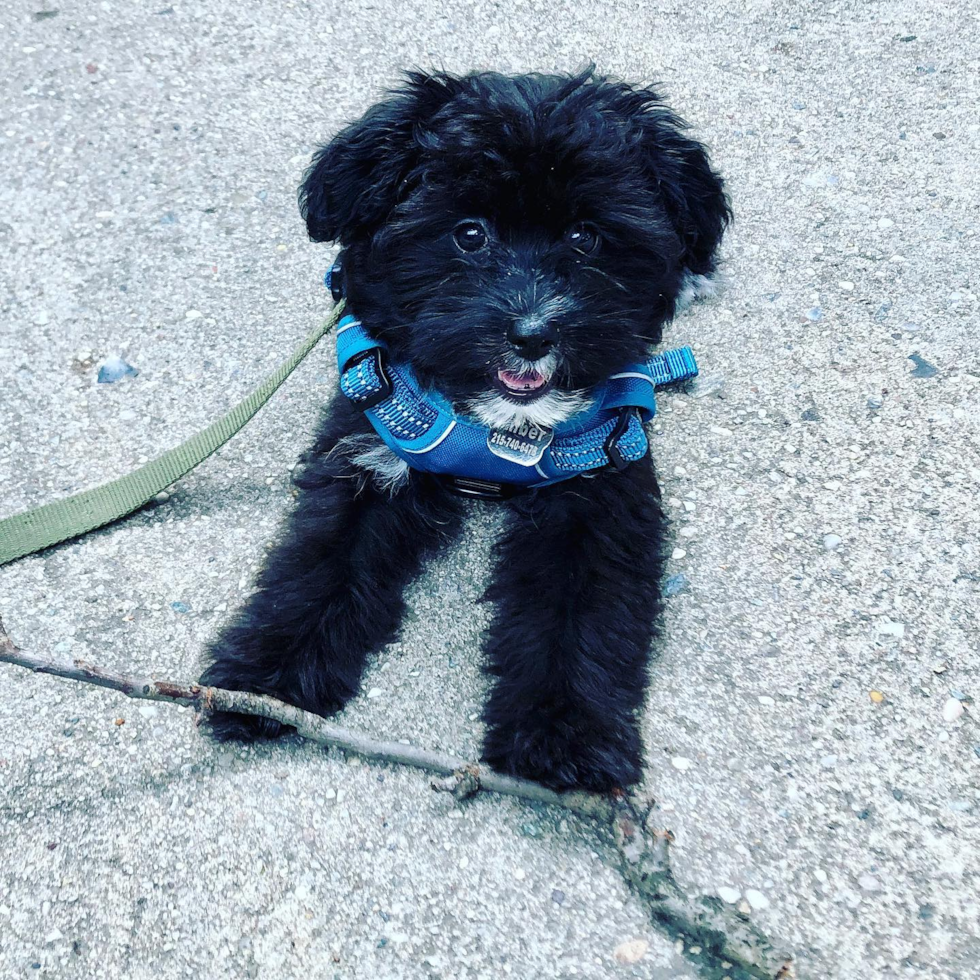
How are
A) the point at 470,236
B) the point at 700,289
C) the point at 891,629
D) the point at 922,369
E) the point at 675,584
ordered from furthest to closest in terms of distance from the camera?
the point at 700,289 < the point at 922,369 < the point at 675,584 < the point at 891,629 < the point at 470,236

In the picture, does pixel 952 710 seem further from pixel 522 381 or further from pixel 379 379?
pixel 379 379

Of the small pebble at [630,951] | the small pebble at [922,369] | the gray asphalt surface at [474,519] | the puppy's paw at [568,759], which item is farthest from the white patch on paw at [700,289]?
the small pebble at [630,951]

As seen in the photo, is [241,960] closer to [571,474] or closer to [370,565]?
[370,565]

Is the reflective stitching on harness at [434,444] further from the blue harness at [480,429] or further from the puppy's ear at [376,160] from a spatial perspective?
the puppy's ear at [376,160]

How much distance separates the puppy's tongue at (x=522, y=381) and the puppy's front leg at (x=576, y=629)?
1.28 feet

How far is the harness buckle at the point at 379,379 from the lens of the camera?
2.73 meters

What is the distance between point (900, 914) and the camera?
2248 millimetres

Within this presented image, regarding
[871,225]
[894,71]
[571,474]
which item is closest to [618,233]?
[571,474]

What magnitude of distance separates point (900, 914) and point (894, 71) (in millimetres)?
3858

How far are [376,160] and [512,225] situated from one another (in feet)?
1.32

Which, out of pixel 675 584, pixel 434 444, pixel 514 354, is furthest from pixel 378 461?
pixel 675 584

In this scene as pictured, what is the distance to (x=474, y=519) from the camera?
3.11 m

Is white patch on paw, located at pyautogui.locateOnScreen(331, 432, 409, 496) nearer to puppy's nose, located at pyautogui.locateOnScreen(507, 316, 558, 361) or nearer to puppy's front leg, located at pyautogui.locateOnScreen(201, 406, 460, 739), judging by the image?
puppy's front leg, located at pyautogui.locateOnScreen(201, 406, 460, 739)

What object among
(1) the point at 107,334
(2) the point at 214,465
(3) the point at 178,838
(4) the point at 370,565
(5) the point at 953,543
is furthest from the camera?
(1) the point at 107,334
